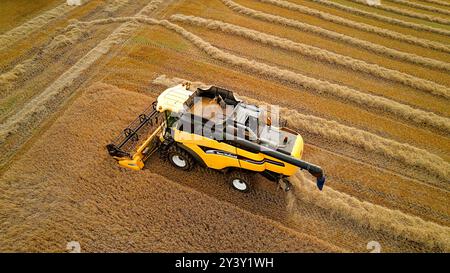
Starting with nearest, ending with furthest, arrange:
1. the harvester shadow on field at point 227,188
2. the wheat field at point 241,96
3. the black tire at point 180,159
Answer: the wheat field at point 241,96 → the harvester shadow on field at point 227,188 → the black tire at point 180,159

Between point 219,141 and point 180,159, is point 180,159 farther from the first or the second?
point 219,141

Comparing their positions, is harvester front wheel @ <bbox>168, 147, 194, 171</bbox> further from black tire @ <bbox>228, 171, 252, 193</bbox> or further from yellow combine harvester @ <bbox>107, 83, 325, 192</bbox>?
black tire @ <bbox>228, 171, 252, 193</bbox>

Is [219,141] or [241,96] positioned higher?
[219,141]

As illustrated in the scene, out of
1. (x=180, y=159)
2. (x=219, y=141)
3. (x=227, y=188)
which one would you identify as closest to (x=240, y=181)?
(x=227, y=188)

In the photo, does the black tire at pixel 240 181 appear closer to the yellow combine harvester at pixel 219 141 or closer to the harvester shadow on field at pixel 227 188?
the yellow combine harvester at pixel 219 141

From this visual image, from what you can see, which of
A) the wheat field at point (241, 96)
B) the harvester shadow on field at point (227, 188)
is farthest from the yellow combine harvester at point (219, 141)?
the wheat field at point (241, 96)

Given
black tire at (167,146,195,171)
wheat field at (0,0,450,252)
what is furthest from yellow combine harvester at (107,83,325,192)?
wheat field at (0,0,450,252)

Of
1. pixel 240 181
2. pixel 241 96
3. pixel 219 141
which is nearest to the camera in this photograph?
pixel 219 141

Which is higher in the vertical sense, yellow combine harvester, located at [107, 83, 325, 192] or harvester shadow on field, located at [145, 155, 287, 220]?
yellow combine harvester, located at [107, 83, 325, 192]

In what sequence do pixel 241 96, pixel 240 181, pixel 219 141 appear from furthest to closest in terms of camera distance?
pixel 241 96 → pixel 240 181 → pixel 219 141
